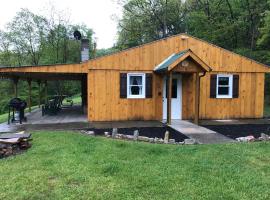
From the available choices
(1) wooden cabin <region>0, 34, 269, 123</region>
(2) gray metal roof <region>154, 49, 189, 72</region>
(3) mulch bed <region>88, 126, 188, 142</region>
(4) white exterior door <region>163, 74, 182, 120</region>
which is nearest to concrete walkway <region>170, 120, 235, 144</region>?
(3) mulch bed <region>88, 126, 188, 142</region>

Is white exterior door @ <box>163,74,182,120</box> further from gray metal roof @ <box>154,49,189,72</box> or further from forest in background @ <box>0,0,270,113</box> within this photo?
forest in background @ <box>0,0,270,113</box>

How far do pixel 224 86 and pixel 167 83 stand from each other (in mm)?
2633

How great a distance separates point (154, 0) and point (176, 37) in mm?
20246

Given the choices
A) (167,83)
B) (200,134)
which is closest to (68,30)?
(167,83)

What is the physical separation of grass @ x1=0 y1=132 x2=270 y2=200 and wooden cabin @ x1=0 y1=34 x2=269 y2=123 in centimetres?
480

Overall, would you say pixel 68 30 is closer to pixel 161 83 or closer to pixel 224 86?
pixel 161 83

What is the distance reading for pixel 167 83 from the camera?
43.2ft

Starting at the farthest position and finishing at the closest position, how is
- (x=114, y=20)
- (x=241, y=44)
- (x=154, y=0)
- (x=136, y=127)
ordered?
1. (x=114, y=20)
2. (x=154, y=0)
3. (x=241, y=44)
4. (x=136, y=127)

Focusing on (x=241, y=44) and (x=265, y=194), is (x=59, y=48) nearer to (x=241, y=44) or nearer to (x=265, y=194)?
(x=241, y=44)

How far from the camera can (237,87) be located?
45.2 feet

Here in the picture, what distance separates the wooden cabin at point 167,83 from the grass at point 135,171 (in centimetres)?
480

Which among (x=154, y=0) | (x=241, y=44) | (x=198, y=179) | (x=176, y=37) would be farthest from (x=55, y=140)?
(x=154, y=0)

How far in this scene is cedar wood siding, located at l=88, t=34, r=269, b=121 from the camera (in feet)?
41.3

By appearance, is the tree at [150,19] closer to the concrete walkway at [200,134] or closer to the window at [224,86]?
the window at [224,86]
